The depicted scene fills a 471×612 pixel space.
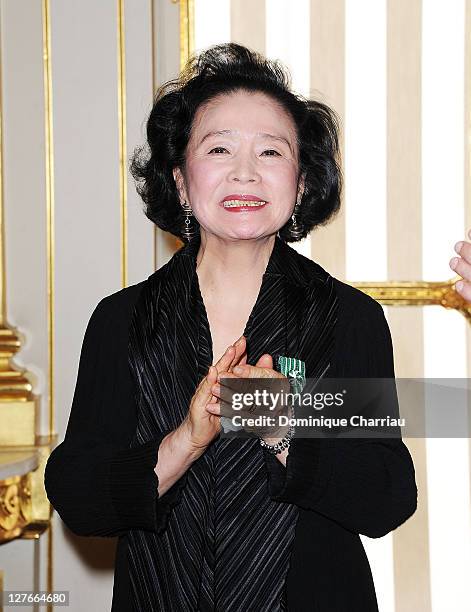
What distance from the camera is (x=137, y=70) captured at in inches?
118

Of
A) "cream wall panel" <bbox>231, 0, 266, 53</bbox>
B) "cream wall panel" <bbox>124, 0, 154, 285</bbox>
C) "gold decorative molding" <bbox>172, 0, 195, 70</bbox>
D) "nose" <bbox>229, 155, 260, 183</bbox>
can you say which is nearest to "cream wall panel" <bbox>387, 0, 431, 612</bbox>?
"cream wall panel" <bbox>231, 0, 266, 53</bbox>

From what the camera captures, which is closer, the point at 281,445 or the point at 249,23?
the point at 281,445

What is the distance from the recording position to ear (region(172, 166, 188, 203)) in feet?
6.48

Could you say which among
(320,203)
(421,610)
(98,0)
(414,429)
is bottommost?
(421,610)

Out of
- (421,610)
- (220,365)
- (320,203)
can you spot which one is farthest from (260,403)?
(421,610)

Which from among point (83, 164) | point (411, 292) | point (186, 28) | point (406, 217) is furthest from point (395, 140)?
point (83, 164)

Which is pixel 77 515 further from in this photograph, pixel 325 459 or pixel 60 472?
pixel 325 459

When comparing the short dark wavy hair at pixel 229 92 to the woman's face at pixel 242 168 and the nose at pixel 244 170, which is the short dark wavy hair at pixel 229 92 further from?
the nose at pixel 244 170

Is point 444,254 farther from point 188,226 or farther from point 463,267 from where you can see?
point 463,267

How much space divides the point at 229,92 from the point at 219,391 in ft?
2.34

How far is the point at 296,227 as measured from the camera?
2008mm

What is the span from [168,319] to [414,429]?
1544mm

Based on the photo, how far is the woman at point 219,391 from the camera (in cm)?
161

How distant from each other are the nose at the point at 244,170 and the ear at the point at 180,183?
0.24 meters
